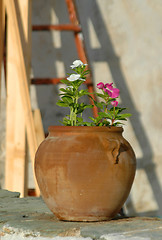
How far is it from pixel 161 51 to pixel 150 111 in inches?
17.8

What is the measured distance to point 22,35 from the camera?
2.95 metres

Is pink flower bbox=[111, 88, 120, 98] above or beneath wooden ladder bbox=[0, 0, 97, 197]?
beneath

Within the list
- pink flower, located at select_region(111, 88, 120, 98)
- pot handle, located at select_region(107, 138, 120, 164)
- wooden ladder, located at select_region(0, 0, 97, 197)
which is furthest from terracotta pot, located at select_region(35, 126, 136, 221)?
wooden ladder, located at select_region(0, 0, 97, 197)

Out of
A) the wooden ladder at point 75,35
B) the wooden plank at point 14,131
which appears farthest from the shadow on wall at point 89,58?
the wooden plank at point 14,131

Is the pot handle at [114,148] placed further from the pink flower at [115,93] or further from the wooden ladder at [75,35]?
the wooden ladder at [75,35]

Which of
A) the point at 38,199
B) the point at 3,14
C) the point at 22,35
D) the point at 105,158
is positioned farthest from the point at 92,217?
the point at 3,14

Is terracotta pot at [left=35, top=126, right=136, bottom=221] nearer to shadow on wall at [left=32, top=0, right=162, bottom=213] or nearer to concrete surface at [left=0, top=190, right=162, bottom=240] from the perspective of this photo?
concrete surface at [left=0, top=190, right=162, bottom=240]

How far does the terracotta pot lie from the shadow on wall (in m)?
1.79

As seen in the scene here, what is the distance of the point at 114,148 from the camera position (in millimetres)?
1545

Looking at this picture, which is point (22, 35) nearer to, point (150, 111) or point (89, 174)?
point (150, 111)

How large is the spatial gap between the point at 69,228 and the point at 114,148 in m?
0.31

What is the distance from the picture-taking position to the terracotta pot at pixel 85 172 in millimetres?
1509

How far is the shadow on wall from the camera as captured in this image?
3363 millimetres

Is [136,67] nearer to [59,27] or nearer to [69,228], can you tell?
[59,27]
